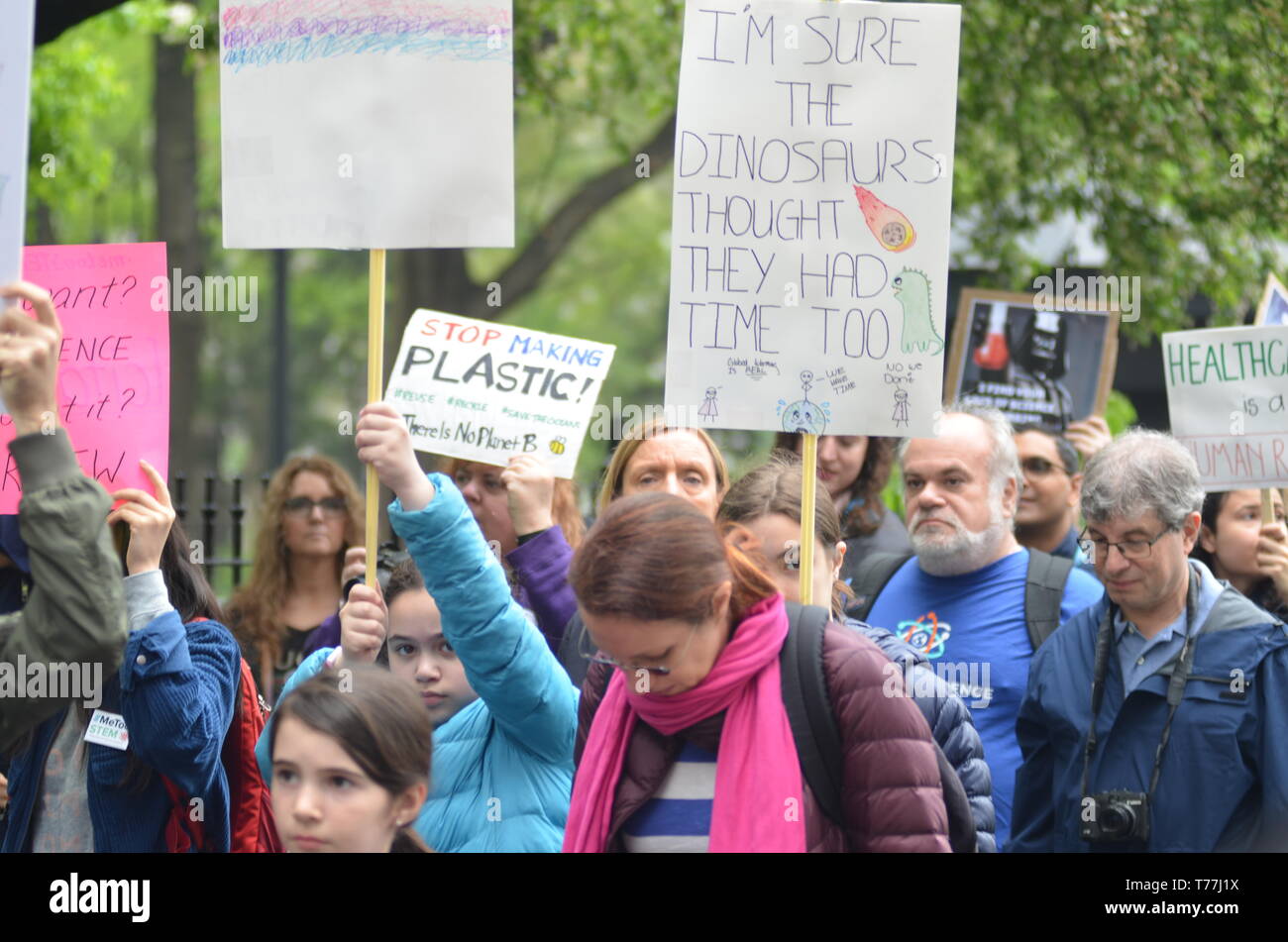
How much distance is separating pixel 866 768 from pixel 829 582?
97 cm

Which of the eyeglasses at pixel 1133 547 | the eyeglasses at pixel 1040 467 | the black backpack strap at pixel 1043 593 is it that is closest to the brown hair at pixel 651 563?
the eyeglasses at pixel 1133 547

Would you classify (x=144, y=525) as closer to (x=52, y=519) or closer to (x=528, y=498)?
Result: (x=52, y=519)

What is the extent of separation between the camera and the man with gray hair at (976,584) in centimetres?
445

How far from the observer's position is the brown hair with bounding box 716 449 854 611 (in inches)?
149

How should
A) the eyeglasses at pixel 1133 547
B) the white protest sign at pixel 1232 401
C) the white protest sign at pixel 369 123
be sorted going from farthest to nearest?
1. the white protest sign at pixel 1232 401
2. the eyeglasses at pixel 1133 547
3. the white protest sign at pixel 369 123

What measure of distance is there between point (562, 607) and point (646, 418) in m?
0.86

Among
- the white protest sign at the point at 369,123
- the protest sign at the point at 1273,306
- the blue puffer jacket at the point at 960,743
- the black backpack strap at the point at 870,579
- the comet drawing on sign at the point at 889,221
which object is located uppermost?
the white protest sign at the point at 369,123

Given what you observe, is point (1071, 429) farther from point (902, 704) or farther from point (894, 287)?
point (902, 704)

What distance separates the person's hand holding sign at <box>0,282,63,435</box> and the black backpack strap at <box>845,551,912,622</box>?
2.79m

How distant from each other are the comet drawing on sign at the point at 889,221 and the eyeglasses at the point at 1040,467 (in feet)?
7.80

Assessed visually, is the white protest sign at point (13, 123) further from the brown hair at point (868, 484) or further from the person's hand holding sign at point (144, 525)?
the brown hair at point (868, 484)

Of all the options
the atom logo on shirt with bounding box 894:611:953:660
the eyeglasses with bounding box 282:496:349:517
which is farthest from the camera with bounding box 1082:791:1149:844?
the eyeglasses with bounding box 282:496:349:517

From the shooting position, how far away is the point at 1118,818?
3.73m

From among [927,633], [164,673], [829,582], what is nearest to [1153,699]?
[829,582]
